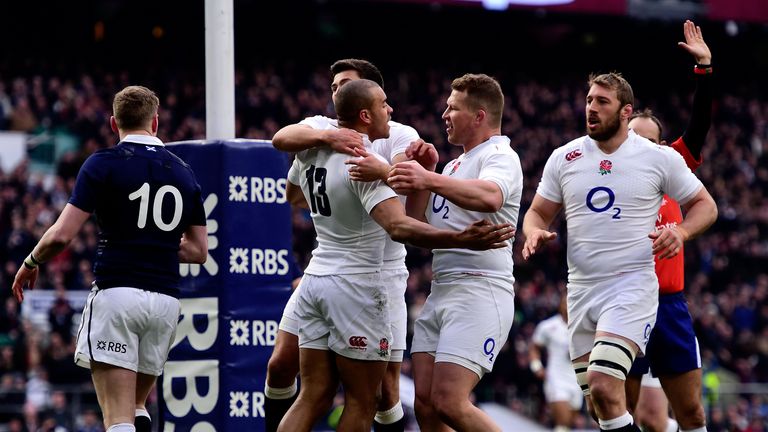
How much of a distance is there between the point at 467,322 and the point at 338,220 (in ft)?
3.09

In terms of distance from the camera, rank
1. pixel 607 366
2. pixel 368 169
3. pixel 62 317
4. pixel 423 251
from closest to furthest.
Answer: pixel 368 169 < pixel 607 366 < pixel 62 317 < pixel 423 251

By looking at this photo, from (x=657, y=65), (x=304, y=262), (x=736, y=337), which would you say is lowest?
(x=736, y=337)

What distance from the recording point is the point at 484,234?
5.95 m

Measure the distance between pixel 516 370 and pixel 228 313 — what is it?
434 inches

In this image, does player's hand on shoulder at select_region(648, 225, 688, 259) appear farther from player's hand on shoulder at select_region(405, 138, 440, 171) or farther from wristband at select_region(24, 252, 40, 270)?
A: wristband at select_region(24, 252, 40, 270)

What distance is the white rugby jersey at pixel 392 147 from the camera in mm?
6703

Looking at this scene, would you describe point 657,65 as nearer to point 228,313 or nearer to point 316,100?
point 316,100

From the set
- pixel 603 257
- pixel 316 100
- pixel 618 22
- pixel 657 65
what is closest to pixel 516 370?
pixel 316 100

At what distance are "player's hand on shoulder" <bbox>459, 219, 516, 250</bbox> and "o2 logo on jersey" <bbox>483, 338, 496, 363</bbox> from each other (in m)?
0.78

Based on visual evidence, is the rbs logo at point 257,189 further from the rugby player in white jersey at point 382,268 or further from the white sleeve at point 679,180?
the white sleeve at point 679,180

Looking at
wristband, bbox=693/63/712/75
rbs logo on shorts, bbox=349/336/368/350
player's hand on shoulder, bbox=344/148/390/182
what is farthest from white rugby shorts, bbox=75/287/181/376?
wristband, bbox=693/63/712/75

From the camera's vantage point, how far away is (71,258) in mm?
18344

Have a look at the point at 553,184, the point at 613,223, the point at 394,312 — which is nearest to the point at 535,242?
the point at 613,223

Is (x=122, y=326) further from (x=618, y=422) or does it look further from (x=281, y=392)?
(x=618, y=422)
